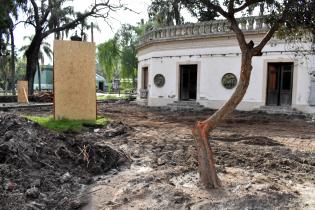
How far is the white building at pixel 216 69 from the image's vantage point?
2033 centimetres

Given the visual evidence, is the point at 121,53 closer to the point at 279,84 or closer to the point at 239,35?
the point at 279,84

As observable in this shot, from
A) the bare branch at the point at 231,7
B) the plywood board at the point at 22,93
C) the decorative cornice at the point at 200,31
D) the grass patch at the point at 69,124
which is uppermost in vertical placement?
the decorative cornice at the point at 200,31

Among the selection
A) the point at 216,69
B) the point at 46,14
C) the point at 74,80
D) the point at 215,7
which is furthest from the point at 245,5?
the point at 46,14

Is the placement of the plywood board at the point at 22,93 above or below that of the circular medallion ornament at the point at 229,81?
below

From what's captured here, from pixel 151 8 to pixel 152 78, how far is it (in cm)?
1724

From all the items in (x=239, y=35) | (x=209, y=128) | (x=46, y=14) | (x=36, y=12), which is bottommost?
(x=209, y=128)

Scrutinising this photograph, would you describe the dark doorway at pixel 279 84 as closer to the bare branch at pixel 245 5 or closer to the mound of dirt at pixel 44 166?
the mound of dirt at pixel 44 166

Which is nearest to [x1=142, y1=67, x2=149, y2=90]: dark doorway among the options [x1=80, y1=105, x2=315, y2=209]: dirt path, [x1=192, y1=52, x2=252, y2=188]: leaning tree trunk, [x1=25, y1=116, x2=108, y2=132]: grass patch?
[x1=25, y1=116, x2=108, y2=132]: grass patch

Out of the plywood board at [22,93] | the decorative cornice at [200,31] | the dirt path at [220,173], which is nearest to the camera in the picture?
the dirt path at [220,173]

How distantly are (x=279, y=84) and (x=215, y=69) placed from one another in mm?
3522

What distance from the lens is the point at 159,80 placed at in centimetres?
2527

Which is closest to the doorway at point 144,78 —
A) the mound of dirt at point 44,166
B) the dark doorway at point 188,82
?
the dark doorway at point 188,82

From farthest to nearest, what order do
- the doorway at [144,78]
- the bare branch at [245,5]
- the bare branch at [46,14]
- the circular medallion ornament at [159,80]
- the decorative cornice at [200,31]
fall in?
the bare branch at [46,14], the doorway at [144,78], the circular medallion ornament at [159,80], the decorative cornice at [200,31], the bare branch at [245,5]

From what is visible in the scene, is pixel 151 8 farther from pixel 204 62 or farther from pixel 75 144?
pixel 204 62
